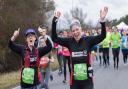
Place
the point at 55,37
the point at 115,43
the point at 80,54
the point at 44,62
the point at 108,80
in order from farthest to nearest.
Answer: the point at 115,43, the point at 108,80, the point at 44,62, the point at 55,37, the point at 80,54

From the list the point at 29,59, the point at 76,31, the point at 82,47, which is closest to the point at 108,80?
the point at 29,59

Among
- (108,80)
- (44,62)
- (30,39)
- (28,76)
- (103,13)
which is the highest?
(103,13)

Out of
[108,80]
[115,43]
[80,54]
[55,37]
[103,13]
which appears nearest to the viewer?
[103,13]

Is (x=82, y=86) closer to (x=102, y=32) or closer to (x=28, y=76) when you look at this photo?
(x=102, y=32)

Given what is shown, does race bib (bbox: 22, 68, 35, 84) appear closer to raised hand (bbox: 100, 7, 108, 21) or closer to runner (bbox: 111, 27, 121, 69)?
raised hand (bbox: 100, 7, 108, 21)

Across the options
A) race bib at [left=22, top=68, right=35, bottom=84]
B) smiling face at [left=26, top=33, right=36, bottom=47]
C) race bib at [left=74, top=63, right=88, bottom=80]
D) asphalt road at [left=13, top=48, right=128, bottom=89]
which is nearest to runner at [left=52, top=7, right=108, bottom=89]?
race bib at [left=74, top=63, right=88, bottom=80]

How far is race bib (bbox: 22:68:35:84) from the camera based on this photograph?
9.28 metres

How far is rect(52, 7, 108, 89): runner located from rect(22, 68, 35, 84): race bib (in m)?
0.88

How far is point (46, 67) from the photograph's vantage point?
14.0 metres

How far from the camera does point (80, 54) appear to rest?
8773 millimetres

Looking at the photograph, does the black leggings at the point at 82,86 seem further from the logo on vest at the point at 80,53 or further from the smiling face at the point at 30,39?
the smiling face at the point at 30,39

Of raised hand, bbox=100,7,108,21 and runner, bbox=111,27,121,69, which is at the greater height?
raised hand, bbox=100,7,108,21

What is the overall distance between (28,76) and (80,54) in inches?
45.5

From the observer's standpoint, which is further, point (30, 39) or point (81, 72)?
point (30, 39)
